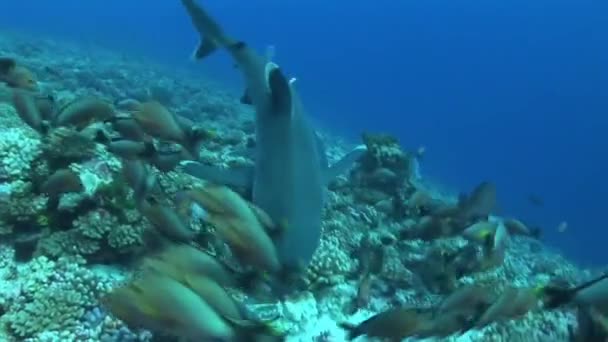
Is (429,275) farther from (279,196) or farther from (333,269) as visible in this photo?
(279,196)

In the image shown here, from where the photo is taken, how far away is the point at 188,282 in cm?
332

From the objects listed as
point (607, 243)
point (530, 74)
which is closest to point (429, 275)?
point (607, 243)

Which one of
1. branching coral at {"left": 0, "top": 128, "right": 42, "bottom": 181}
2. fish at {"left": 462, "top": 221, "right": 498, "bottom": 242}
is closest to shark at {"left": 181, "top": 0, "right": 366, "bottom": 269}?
fish at {"left": 462, "top": 221, "right": 498, "bottom": 242}

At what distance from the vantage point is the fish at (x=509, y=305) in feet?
15.1

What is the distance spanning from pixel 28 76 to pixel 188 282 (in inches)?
163

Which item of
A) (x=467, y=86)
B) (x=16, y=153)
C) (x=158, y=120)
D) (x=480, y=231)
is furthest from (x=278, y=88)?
(x=467, y=86)

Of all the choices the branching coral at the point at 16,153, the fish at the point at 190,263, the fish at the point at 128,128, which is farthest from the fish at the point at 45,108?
the fish at the point at 190,263

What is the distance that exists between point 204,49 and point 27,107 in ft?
6.48

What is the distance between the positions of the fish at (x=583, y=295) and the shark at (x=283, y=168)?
170 cm

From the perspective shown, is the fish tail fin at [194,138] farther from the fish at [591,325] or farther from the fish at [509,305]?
the fish at [591,325]

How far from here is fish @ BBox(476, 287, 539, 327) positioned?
15.1 ft

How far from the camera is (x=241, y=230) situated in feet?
12.2

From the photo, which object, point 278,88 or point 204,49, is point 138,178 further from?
point 204,49

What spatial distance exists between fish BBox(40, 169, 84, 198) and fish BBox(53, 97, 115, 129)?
0.87m
